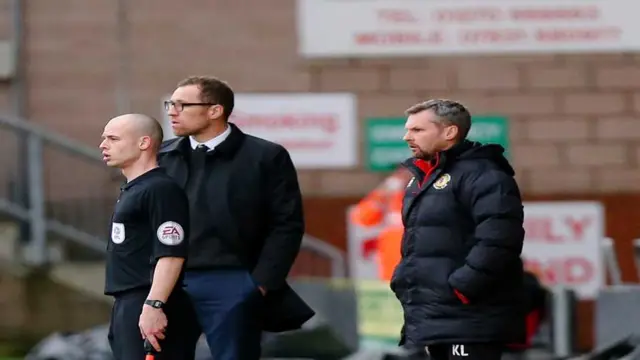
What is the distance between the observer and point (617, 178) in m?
12.4

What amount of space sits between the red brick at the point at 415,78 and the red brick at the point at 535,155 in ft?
3.01

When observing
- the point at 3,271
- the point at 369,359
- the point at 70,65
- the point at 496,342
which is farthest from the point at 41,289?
the point at 496,342

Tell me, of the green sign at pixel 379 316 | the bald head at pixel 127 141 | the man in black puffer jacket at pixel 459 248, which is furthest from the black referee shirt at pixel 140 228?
the green sign at pixel 379 316

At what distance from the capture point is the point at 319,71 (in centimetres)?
1238

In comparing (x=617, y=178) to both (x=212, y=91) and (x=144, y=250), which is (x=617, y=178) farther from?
(x=144, y=250)

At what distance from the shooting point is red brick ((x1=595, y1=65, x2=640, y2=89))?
1234 centimetres

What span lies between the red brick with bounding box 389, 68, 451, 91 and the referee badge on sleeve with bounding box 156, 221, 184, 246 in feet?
23.9

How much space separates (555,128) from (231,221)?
279 inches

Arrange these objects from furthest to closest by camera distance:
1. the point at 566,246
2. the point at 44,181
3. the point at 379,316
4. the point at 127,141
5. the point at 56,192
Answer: the point at 566,246 → the point at 56,192 → the point at 44,181 → the point at 379,316 → the point at 127,141

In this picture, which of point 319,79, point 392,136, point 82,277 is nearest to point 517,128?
point 392,136

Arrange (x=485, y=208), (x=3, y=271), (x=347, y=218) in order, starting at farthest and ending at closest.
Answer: (x=347, y=218)
(x=3, y=271)
(x=485, y=208)

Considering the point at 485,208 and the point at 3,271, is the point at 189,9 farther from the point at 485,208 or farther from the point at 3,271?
the point at 485,208

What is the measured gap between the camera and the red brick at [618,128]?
12383 mm

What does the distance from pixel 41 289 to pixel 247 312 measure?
5794mm
